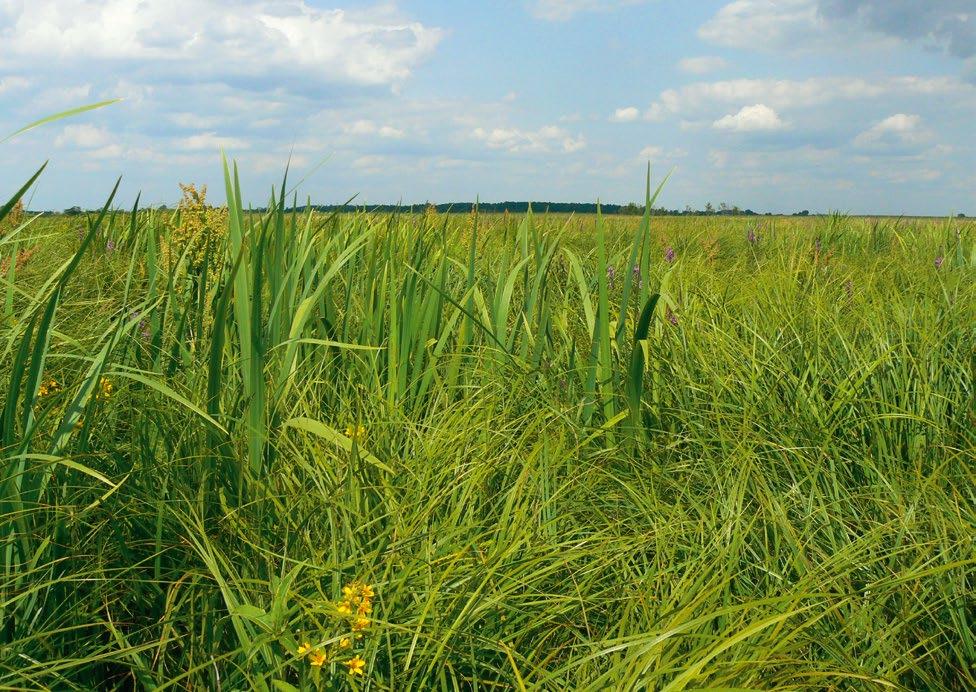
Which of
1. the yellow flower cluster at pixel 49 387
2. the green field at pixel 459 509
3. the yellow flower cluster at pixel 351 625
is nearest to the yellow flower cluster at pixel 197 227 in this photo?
the green field at pixel 459 509

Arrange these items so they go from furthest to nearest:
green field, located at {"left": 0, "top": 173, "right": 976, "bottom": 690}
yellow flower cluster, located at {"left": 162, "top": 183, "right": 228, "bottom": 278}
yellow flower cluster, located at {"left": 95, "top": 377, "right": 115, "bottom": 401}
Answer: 1. yellow flower cluster, located at {"left": 162, "top": 183, "right": 228, "bottom": 278}
2. yellow flower cluster, located at {"left": 95, "top": 377, "right": 115, "bottom": 401}
3. green field, located at {"left": 0, "top": 173, "right": 976, "bottom": 690}

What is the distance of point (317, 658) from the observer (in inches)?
45.3

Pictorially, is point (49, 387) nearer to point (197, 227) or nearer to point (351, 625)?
point (197, 227)

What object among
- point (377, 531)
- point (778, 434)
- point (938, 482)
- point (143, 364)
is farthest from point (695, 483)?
point (143, 364)

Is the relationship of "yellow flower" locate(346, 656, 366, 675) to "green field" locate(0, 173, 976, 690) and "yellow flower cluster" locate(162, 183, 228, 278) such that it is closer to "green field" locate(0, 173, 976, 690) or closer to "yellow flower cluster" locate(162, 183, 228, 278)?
"green field" locate(0, 173, 976, 690)

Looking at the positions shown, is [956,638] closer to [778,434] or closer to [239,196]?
[778,434]

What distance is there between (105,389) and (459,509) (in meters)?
0.91

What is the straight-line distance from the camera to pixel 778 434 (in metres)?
1.98

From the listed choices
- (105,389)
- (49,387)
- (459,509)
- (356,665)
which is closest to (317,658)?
(356,665)

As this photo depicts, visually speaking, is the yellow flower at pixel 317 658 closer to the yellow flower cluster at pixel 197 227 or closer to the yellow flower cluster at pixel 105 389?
the yellow flower cluster at pixel 105 389

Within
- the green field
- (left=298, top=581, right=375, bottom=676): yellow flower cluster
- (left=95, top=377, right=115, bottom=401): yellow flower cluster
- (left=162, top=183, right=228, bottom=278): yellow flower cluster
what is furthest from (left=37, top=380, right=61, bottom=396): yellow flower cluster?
(left=298, top=581, right=375, bottom=676): yellow flower cluster

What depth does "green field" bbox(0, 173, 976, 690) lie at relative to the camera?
1.27 metres

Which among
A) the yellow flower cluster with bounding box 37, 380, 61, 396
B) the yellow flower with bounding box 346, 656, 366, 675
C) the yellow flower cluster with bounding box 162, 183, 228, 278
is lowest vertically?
the yellow flower with bounding box 346, 656, 366, 675

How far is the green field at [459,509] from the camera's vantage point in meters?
1.27
